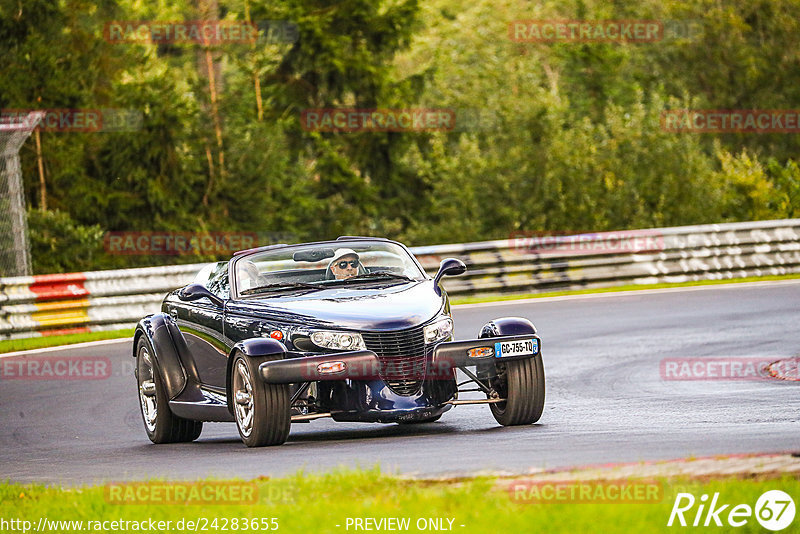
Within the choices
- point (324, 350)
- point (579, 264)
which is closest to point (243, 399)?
point (324, 350)

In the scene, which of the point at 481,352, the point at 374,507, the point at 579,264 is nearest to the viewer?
the point at 374,507

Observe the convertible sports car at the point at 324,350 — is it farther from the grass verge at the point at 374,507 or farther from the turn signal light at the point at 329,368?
the grass verge at the point at 374,507

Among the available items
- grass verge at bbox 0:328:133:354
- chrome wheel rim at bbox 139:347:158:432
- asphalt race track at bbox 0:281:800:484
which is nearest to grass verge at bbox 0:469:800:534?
asphalt race track at bbox 0:281:800:484

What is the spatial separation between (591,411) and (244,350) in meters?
3.17

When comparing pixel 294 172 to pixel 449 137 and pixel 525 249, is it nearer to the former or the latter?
pixel 449 137

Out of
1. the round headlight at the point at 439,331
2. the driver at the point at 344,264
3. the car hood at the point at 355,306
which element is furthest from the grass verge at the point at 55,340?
the round headlight at the point at 439,331

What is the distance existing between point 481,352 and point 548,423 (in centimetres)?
97

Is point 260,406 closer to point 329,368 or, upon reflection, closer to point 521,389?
point 329,368

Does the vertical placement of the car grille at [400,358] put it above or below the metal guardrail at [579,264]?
above

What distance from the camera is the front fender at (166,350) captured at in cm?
1063

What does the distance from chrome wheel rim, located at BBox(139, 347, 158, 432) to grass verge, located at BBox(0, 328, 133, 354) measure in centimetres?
760

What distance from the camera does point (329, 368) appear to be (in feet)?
29.1

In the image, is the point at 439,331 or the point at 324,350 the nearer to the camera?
the point at 324,350

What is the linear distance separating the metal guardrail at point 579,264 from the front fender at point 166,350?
9184 mm
